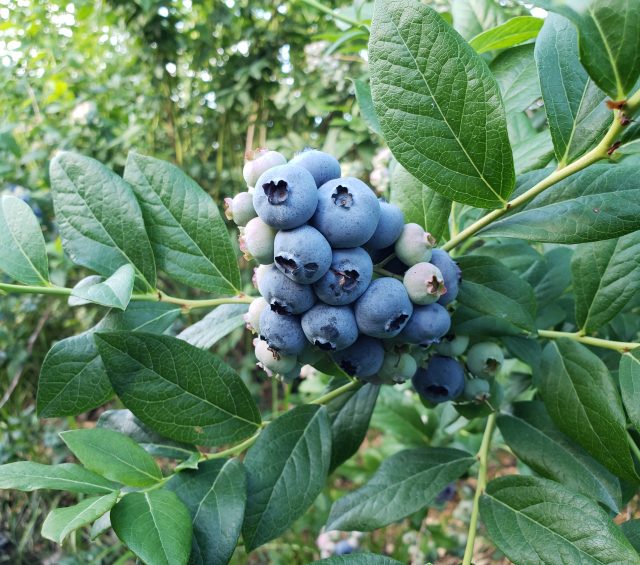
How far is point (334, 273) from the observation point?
2.11 feet

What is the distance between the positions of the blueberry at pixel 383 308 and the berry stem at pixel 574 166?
17 centimetres

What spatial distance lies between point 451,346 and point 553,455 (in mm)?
265

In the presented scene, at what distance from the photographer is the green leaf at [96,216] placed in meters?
0.83

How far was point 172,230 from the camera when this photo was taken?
2.85 ft

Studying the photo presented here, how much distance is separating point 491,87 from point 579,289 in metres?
0.43

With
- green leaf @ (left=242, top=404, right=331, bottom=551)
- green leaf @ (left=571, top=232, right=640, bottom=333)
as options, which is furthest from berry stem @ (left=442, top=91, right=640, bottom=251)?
green leaf @ (left=242, top=404, right=331, bottom=551)

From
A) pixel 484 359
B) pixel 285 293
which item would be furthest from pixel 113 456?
pixel 484 359

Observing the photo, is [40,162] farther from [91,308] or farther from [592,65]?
[592,65]

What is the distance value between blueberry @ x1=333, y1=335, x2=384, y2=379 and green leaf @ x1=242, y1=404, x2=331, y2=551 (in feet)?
0.62

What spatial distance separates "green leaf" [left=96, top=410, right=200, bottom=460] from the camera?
0.88 metres

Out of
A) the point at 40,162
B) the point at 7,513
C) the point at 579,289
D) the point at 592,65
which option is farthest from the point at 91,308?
the point at 592,65

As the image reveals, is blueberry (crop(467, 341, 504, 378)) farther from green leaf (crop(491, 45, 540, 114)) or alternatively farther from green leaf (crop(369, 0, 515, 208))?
green leaf (crop(491, 45, 540, 114))

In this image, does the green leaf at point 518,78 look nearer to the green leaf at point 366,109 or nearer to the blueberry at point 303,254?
the green leaf at point 366,109

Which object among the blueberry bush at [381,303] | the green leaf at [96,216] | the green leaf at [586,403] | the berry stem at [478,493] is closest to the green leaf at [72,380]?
the blueberry bush at [381,303]
